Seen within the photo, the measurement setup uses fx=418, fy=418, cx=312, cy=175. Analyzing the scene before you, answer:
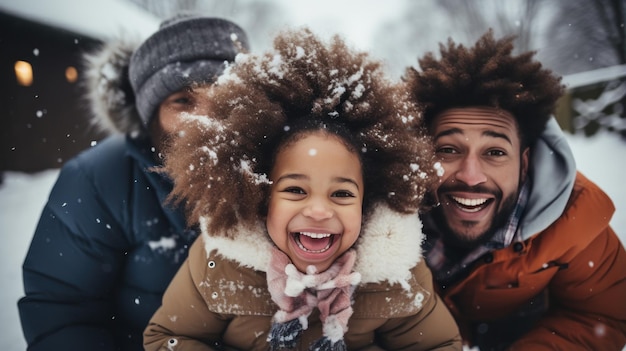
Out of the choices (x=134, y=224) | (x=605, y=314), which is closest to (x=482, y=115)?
(x=605, y=314)

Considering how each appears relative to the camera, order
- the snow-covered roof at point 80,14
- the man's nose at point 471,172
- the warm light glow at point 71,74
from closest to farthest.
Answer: the man's nose at point 471,172, the snow-covered roof at point 80,14, the warm light glow at point 71,74

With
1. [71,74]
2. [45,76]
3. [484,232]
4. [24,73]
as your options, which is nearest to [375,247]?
[484,232]

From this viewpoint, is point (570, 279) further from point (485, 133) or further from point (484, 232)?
point (485, 133)

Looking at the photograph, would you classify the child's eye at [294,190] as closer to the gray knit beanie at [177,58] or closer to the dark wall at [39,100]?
the gray knit beanie at [177,58]

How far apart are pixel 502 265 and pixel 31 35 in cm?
893

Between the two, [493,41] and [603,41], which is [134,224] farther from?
[603,41]

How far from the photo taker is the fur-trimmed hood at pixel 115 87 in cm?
234

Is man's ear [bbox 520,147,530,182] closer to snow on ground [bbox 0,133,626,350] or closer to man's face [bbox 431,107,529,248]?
man's face [bbox 431,107,529,248]

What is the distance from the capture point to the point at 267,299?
161cm

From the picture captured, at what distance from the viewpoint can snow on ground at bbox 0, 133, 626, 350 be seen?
3230mm

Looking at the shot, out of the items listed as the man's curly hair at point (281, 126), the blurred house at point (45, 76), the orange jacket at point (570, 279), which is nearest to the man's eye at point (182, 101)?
the man's curly hair at point (281, 126)

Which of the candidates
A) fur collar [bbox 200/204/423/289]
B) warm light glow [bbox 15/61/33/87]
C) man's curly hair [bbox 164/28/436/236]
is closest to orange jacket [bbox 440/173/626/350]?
fur collar [bbox 200/204/423/289]

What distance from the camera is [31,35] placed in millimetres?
7766

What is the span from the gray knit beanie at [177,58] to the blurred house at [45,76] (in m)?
5.87
